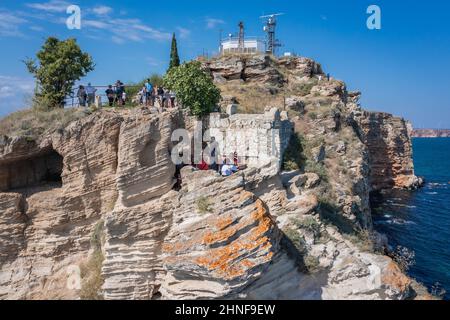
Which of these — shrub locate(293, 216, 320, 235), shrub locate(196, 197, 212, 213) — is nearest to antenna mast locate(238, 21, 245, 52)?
shrub locate(293, 216, 320, 235)

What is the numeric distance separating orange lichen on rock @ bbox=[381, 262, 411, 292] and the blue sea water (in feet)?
45.3

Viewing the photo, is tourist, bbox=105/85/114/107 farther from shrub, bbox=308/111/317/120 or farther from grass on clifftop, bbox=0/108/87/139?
shrub, bbox=308/111/317/120

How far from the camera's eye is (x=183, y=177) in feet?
56.4

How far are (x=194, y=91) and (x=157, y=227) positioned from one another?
746 cm

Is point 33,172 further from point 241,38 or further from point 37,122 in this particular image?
point 241,38

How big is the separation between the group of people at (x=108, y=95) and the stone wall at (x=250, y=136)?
5.26 meters

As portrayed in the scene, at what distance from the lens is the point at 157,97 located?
21.5 m

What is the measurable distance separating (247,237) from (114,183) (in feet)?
26.0

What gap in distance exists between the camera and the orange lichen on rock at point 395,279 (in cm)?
1528

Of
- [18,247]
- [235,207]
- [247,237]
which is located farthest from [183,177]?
[18,247]

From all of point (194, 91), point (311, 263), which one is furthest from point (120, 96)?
point (311, 263)

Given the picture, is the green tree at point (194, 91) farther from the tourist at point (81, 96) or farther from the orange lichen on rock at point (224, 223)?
the orange lichen on rock at point (224, 223)

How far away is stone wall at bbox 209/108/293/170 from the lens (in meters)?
19.6

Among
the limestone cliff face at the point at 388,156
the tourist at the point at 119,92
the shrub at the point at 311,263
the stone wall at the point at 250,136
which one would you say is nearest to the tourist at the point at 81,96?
the tourist at the point at 119,92
